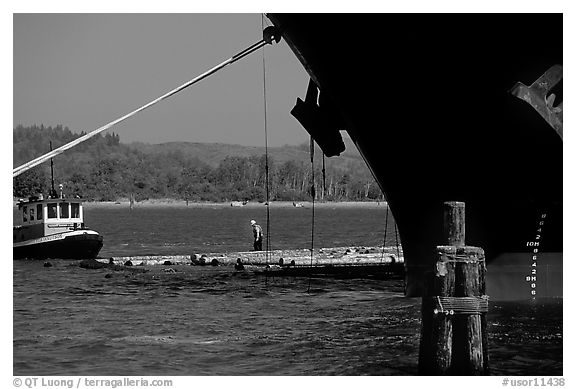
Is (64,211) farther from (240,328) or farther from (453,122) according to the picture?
(453,122)

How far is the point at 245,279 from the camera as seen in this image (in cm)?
3169

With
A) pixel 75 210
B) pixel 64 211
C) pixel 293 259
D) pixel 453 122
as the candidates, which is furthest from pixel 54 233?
pixel 453 122

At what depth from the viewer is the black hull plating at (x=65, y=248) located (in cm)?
3991

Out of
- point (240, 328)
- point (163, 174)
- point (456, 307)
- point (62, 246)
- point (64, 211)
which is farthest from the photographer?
point (163, 174)

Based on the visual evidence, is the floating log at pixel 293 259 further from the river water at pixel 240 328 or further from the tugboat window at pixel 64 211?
the river water at pixel 240 328

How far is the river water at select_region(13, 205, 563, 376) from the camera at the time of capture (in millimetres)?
16828

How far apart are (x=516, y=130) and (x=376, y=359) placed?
15.4 feet

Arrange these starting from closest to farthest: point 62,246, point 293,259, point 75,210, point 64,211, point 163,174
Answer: point 293,259
point 62,246
point 64,211
point 75,210
point 163,174

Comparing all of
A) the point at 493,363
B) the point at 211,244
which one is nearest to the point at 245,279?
the point at 493,363

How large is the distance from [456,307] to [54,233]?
2981 cm

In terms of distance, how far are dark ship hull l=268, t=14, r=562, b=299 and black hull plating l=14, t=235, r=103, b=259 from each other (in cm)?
2116

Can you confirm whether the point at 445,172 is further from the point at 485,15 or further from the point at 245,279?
the point at 245,279

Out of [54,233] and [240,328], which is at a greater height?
[54,233]

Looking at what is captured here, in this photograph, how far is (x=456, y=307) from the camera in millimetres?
12625
